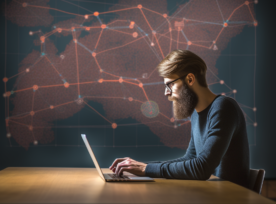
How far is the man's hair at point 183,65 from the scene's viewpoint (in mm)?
1445

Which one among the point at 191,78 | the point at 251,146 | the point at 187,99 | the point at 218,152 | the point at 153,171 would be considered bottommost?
the point at 251,146

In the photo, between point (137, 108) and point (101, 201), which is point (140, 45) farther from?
point (101, 201)

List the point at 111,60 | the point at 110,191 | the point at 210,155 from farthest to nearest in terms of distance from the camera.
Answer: the point at 111,60 → the point at 210,155 → the point at 110,191

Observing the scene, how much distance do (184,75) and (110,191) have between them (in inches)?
29.8

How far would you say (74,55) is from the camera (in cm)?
248

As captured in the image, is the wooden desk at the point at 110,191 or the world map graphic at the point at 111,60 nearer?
the wooden desk at the point at 110,191

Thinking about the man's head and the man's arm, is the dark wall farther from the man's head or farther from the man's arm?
the man's arm

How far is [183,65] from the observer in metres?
1.45

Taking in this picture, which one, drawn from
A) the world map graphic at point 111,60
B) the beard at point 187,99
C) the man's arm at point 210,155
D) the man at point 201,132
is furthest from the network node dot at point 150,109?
the man's arm at point 210,155

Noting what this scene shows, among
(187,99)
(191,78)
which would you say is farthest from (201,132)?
(191,78)

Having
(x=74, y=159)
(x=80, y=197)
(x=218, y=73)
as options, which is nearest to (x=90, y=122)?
(x=74, y=159)

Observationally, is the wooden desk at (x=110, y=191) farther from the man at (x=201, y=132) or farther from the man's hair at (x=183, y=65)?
the man's hair at (x=183, y=65)

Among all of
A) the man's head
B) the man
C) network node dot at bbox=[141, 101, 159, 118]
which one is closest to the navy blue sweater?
the man

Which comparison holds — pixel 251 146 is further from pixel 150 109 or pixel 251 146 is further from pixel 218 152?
pixel 218 152
